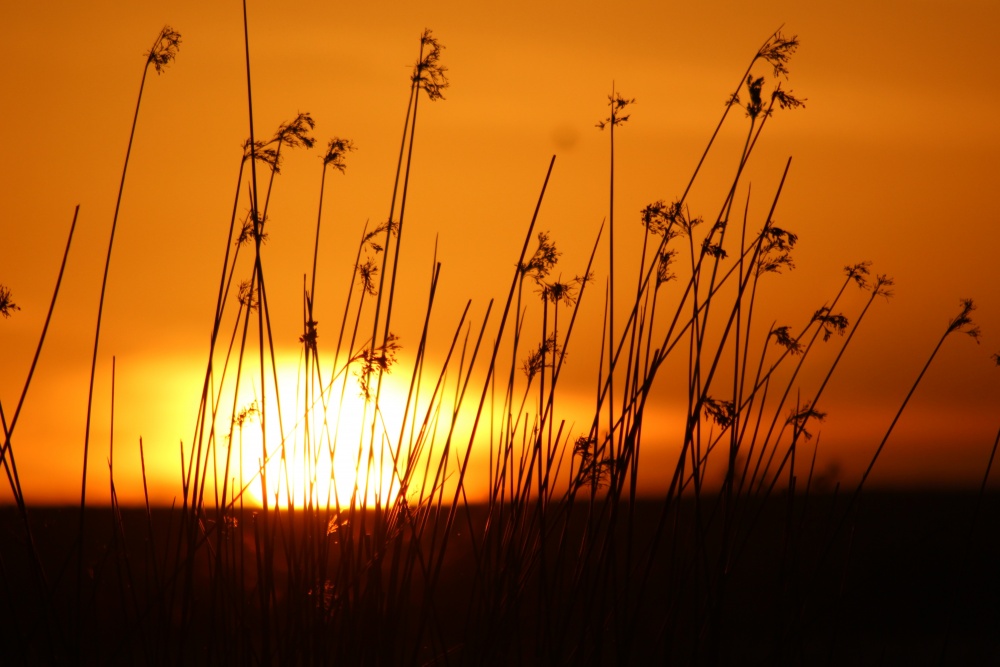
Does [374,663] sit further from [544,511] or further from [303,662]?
[544,511]

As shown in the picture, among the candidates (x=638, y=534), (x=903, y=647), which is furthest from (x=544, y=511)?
(x=638, y=534)

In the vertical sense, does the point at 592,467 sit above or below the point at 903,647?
above

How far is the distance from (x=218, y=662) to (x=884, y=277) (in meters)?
1.51

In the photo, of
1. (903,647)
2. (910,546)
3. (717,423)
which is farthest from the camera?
(903,647)

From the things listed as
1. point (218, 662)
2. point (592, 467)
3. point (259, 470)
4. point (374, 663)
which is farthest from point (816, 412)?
point (218, 662)

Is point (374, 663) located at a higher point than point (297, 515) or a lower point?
lower

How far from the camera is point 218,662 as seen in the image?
1.74 metres

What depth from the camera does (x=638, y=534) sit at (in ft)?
33.0

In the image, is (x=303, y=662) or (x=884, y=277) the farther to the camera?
(x=884, y=277)

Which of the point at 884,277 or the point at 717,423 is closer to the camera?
the point at 717,423

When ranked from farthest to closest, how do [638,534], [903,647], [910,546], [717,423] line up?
[638,534]
[903,647]
[910,546]
[717,423]

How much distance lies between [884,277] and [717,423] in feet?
1.79

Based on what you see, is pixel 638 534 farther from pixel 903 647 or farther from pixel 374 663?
pixel 374 663

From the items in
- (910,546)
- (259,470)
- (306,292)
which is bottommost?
(910,546)
